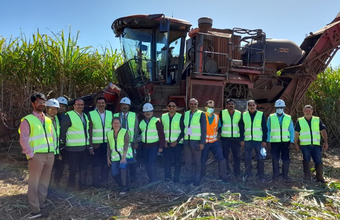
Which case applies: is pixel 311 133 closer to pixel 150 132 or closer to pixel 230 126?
pixel 230 126

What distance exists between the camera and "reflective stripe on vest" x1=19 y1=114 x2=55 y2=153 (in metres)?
3.95

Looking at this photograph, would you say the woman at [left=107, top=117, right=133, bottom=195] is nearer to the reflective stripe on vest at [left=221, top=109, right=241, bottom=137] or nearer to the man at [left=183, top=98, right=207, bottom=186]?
the man at [left=183, top=98, right=207, bottom=186]

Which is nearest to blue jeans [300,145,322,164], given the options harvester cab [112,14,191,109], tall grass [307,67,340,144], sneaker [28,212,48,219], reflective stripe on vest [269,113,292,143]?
reflective stripe on vest [269,113,292,143]

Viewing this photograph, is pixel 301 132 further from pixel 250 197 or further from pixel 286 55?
pixel 286 55

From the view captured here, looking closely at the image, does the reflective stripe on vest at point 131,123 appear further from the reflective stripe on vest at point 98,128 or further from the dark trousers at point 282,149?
the dark trousers at point 282,149

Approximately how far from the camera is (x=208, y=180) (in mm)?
5668

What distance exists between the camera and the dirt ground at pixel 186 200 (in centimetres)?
402

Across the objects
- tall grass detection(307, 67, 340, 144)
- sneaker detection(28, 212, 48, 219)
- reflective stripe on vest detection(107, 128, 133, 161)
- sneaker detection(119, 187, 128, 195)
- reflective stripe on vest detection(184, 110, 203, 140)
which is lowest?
sneaker detection(28, 212, 48, 219)

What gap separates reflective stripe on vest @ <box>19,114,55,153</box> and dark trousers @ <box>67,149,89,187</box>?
0.90m

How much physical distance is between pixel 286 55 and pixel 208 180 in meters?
4.62

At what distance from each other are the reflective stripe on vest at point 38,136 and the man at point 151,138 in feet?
5.93

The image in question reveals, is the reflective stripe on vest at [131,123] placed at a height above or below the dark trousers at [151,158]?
above

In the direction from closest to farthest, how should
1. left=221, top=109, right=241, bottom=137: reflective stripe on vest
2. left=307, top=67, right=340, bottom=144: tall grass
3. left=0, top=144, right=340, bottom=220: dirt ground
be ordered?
left=0, top=144, right=340, bottom=220: dirt ground
left=221, top=109, right=241, bottom=137: reflective stripe on vest
left=307, top=67, right=340, bottom=144: tall grass

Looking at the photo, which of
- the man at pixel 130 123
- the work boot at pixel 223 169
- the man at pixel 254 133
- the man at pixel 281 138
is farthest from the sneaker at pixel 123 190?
the man at pixel 281 138
